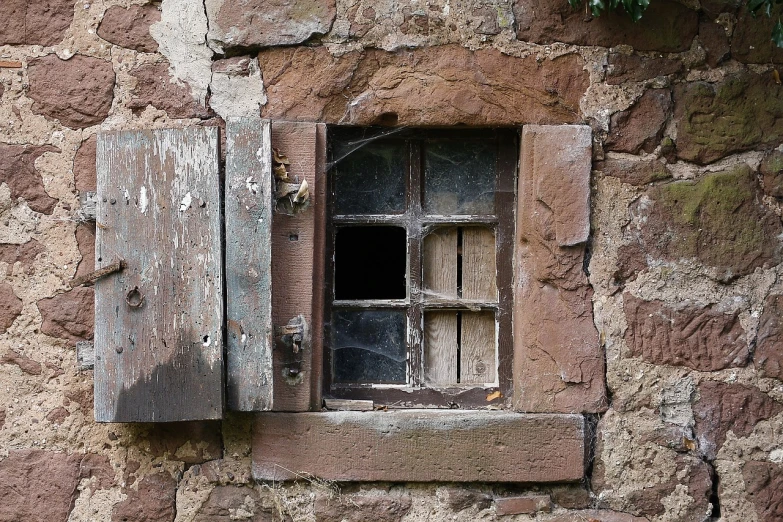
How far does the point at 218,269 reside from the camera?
2201 mm

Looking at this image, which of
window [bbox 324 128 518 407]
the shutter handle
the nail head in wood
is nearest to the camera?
the shutter handle

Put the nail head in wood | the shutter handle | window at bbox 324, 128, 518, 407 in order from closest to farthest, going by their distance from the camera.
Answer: the shutter handle → the nail head in wood → window at bbox 324, 128, 518, 407

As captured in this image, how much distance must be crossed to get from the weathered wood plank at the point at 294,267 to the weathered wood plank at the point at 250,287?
10 centimetres

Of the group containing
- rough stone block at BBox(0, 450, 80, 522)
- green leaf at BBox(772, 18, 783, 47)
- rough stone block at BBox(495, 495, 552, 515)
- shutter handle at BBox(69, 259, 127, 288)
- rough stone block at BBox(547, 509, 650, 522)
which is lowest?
rough stone block at BBox(547, 509, 650, 522)

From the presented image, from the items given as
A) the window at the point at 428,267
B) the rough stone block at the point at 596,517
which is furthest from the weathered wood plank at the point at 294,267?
the rough stone block at the point at 596,517

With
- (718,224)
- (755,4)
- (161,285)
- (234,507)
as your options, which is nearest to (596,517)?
(718,224)

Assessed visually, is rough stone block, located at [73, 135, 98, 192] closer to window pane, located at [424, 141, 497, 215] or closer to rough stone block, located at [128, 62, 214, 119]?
rough stone block, located at [128, 62, 214, 119]

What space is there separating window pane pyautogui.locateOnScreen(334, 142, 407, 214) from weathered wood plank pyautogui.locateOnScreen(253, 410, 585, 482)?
0.65 metres

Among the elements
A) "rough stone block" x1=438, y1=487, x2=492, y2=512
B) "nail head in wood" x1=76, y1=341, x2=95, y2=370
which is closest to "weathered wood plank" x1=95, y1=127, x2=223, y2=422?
"nail head in wood" x1=76, y1=341, x2=95, y2=370

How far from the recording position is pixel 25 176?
7.77 feet

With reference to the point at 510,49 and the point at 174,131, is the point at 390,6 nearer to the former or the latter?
the point at 510,49

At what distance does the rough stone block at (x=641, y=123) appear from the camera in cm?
240

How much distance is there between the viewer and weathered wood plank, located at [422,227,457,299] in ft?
8.28

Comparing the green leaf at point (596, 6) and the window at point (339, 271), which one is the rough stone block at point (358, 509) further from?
the green leaf at point (596, 6)
